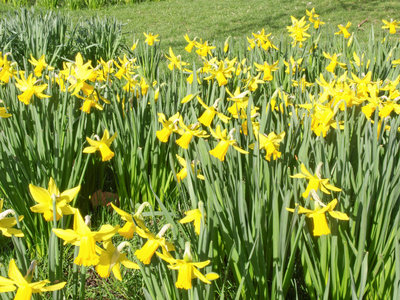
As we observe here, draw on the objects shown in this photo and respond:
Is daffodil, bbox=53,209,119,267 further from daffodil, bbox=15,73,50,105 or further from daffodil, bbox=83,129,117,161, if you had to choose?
daffodil, bbox=15,73,50,105

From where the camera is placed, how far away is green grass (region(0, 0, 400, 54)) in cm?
752

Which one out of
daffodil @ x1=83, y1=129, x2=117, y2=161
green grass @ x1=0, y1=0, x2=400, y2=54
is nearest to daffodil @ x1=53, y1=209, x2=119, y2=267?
daffodil @ x1=83, y1=129, x2=117, y2=161

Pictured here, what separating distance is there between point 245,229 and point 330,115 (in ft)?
2.34

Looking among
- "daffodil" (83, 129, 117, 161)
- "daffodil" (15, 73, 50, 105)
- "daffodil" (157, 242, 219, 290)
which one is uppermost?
"daffodil" (15, 73, 50, 105)

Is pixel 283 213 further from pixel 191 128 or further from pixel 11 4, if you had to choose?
pixel 11 4

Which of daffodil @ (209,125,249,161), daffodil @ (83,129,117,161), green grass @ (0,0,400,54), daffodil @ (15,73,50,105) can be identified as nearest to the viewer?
daffodil @ (209,125,249,161)

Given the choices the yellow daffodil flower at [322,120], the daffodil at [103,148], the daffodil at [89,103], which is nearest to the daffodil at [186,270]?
the daffodil at [103,148]

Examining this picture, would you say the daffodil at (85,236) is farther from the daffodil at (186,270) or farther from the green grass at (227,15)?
the green grass at (227,15)

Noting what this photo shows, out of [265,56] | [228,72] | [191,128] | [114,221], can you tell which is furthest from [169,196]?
[265,56]

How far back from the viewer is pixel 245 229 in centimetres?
118

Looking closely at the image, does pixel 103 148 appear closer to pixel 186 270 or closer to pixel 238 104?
pixel 238 104

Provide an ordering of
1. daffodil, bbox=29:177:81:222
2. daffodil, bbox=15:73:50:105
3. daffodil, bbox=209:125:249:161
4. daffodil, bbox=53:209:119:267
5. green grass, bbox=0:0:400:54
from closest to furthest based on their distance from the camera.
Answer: daffodil, bbox=53:209:119:267
daffodil, bbox=29:177:81:222
daffodil, bbox=209:125:249:161
daffodil, bbox=15:73:50:105
green grass, bbox=0:0:400:54

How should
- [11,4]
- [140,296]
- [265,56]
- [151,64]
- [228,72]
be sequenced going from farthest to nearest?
[11,4] → [151,64] → [265,56] → [228,72] → [140,296]

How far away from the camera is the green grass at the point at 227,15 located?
7.52 metres
